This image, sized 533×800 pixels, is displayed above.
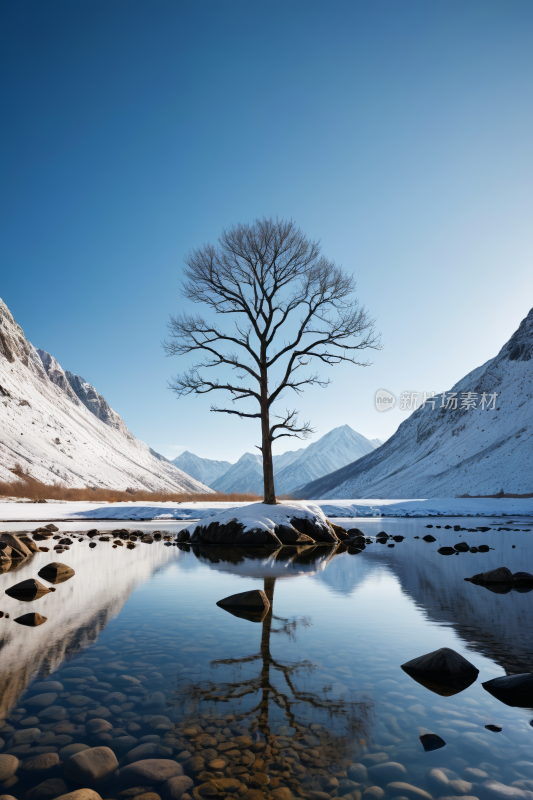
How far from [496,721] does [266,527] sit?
16.1m

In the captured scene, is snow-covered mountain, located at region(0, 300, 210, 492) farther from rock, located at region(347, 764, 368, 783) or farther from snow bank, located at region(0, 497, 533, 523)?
rock, located at region(347, 764, 368, 783)

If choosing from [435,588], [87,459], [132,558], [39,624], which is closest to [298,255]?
[132,558]

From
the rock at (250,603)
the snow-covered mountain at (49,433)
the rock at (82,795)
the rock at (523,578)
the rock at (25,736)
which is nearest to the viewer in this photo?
the rock at (82,795)

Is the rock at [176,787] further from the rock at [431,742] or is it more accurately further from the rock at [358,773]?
the rock at [431,742]

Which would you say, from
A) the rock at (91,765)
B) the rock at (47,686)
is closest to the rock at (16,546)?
the rock at (47,686)

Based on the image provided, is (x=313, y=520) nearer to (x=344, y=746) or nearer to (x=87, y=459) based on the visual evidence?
(x=344, y=746)

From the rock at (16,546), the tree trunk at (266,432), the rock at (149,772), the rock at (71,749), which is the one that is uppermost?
the tree trunk at (266,432)

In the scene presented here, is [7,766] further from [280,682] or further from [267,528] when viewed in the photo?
[267,528]

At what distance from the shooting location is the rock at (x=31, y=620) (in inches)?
291

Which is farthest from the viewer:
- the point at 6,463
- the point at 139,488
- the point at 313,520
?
the point at 139,488

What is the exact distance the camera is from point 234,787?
10.5 ft

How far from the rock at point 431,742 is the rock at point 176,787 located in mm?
1883

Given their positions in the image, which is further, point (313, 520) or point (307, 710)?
point (313, 520)

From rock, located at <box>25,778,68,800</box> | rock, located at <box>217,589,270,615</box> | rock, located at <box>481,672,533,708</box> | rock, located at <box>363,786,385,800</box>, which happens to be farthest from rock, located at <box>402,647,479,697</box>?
rock, located at <box>25,778,68,800</box>
